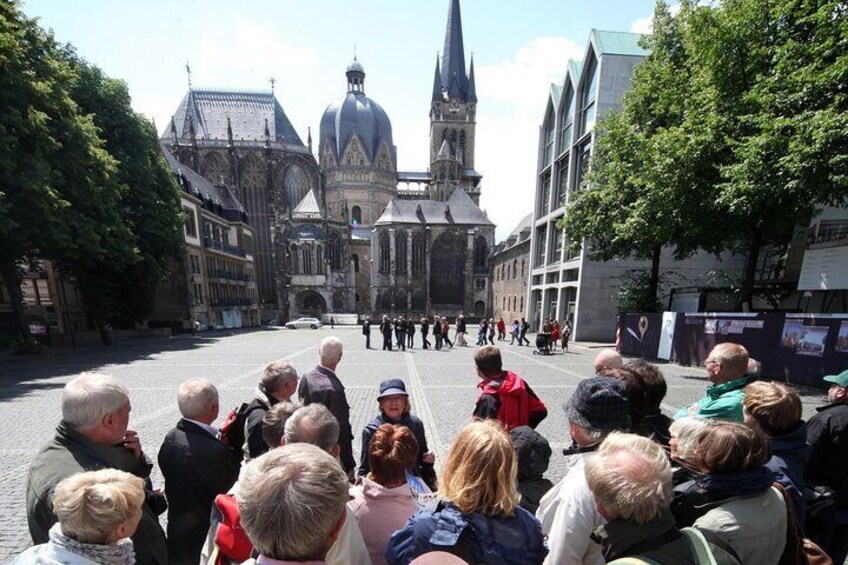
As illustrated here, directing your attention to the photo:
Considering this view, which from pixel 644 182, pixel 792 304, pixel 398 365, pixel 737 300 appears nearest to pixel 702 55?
pixel 644 182

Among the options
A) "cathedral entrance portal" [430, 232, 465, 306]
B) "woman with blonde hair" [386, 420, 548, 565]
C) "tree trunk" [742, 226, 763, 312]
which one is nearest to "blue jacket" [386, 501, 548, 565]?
"woman with blonde hair" [386, 420, 548, 565]

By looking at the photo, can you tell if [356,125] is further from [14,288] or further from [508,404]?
[508,404]

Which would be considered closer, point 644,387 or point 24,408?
point 644,387

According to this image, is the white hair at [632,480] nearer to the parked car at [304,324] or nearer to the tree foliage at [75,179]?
the tree foliage at [75,179]

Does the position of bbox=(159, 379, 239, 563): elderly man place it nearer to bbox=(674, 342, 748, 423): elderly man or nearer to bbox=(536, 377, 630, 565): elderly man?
bbox=(536, 377, 630, 565): elderly man

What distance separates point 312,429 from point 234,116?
65.0 metres

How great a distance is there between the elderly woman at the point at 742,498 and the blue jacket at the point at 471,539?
80cm

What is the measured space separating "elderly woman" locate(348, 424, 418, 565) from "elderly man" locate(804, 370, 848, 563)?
2.86m

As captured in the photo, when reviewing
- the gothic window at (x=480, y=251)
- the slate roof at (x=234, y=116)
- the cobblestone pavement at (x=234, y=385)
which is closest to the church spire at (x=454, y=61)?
the slate roof at (x=234, y=116)

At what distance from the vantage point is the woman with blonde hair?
1481mm

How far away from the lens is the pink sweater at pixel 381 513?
1.91m

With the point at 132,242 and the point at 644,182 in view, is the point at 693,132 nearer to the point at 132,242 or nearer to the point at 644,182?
the point at 644,182

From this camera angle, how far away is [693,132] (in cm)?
1079

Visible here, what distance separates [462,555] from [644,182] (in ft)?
42.4
